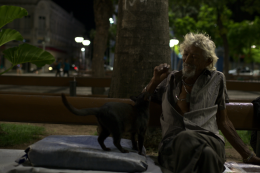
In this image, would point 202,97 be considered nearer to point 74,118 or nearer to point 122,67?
point 74,118

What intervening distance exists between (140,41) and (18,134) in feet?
10.4

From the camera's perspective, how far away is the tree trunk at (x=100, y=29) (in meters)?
11.3

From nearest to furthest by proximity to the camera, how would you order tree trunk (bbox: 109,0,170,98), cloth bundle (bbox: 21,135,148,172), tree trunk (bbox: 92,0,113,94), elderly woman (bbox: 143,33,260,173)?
1. elderly woman (bbox: 143,33,260,173)
2. cloth bundle (bbox: 21,135,148,172)
3. tree trunk (bbox: 109,0,170,98)
4. tree trunk (bbox: 92,0,113,94)

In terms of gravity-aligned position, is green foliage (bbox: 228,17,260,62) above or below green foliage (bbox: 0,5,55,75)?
above

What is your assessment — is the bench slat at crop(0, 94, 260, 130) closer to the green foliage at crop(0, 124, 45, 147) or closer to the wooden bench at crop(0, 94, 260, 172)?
the wooden bench at crop(0, 94, 260, 172)

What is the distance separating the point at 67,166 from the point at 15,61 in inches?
60.5

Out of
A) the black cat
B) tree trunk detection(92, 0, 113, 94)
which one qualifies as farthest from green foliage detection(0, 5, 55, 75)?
tree trunk detection(92, 0, 113, 94)

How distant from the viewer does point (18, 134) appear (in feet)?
17.9

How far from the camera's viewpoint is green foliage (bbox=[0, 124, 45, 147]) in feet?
16.1

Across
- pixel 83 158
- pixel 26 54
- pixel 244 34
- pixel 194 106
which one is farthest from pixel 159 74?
pixel 244 34

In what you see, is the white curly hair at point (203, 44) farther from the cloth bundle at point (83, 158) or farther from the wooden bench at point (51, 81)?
the wooden bench at point (51, 81)

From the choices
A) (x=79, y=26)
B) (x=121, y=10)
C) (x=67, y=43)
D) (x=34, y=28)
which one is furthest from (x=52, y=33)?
(x=121, y=10)

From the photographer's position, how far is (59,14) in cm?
5716

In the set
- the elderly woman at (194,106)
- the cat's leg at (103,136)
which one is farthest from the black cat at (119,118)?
the elderly woman at (194,106)
